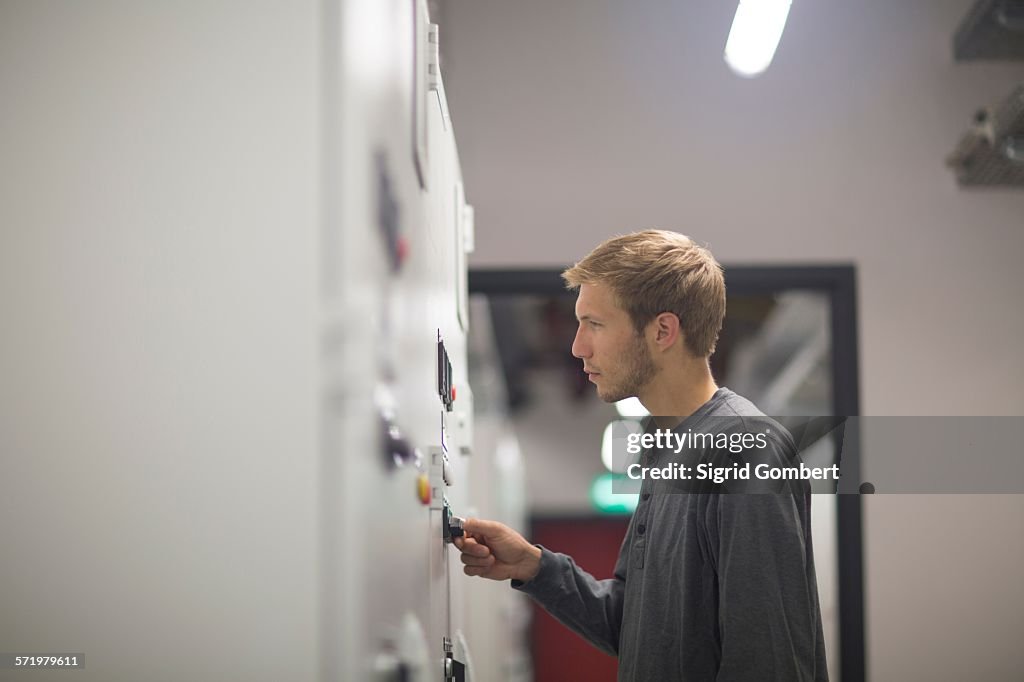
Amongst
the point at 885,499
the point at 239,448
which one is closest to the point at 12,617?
the point at 239,448

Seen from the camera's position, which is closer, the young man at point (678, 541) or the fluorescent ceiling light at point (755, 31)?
the young man at point (678, 541)

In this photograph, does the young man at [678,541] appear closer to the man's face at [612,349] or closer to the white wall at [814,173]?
the man's face at [612,349]

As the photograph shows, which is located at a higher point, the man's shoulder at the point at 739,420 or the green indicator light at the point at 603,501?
the man's shoulder at the point at 739,420

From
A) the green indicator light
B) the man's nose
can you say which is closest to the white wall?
the man's nose

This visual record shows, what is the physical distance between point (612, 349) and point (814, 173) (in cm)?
188

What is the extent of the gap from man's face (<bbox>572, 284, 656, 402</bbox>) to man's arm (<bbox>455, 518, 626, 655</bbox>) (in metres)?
0.36

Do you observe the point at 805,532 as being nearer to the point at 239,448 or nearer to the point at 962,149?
the point at 239,448

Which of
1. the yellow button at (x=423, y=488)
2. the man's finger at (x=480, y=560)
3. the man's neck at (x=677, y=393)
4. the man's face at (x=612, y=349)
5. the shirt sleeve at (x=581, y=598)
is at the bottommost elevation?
the shirt sleeve at (x=581, y=598)

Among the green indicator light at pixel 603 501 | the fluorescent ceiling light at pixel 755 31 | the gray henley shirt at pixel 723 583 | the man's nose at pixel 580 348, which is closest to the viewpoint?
the gray henley shirt at pixel 723 583

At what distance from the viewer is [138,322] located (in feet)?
3.81

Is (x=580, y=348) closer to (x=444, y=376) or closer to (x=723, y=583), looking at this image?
(x=444, y=376)

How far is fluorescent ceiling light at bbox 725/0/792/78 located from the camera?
2.57 m

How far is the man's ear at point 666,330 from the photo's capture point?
2082mm

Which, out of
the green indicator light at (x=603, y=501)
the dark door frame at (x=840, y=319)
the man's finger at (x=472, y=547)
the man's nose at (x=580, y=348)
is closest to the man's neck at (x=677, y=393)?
the man's nose at (x=580, y=348)
